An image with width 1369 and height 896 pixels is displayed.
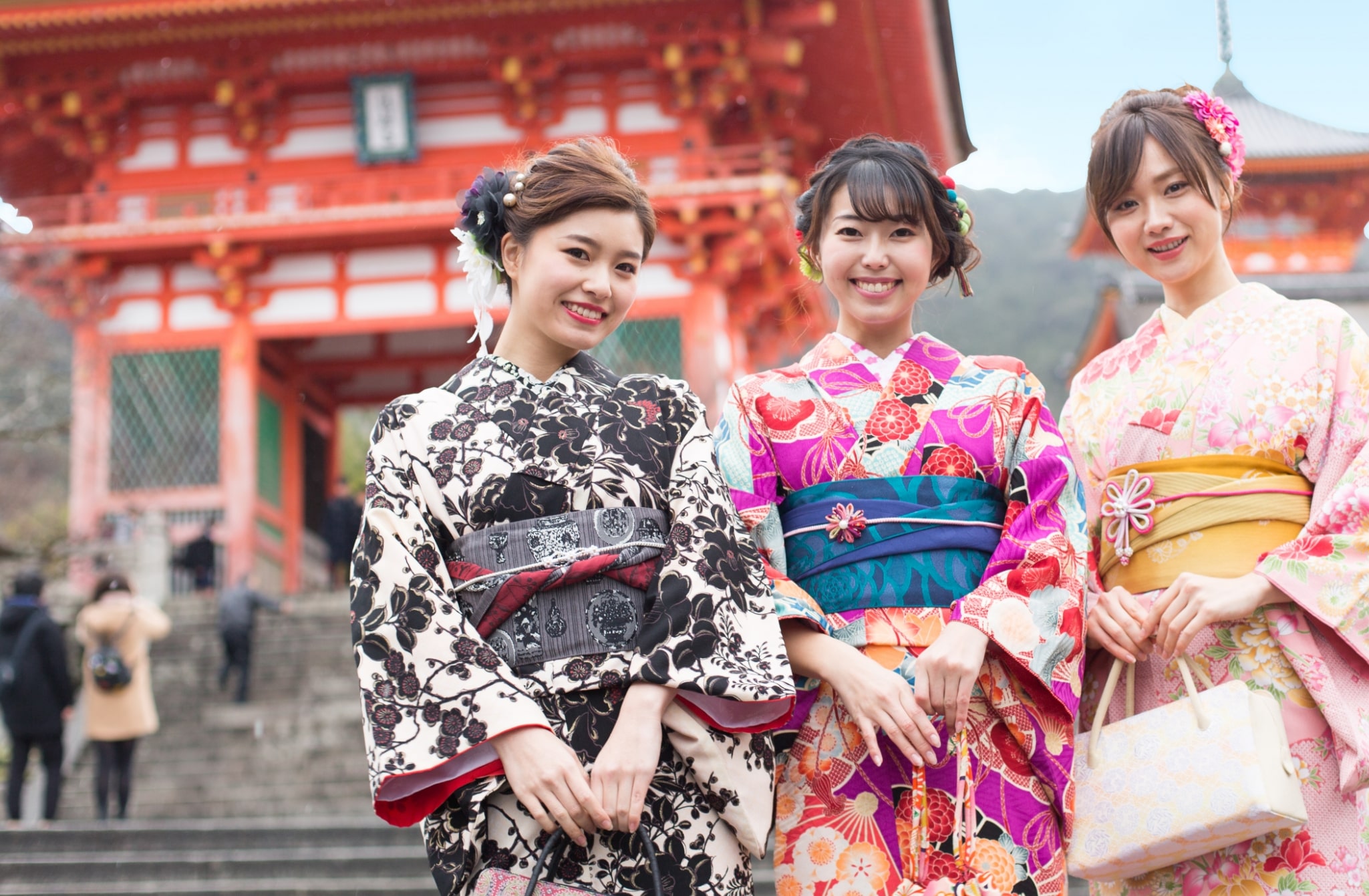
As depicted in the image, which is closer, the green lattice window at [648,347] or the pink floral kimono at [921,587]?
the pink floral kimono at [921,587]

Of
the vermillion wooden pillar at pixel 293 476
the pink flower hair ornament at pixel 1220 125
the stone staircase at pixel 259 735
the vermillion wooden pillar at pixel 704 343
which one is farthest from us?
the vermillion wooden pillar at pixel 293 476

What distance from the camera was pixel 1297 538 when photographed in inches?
85.5

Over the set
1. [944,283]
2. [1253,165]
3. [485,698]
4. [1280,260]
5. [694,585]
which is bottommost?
[485,698]

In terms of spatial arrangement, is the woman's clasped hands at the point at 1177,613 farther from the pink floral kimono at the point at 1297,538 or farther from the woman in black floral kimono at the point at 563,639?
the woman in black floral kimono at the point at 563,639

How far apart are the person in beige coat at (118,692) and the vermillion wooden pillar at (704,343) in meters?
5.09

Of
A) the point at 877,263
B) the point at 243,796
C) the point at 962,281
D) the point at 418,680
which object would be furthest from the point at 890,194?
the point at 243,796

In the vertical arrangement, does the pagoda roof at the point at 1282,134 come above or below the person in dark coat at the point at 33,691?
above

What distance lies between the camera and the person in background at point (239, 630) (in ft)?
27.0

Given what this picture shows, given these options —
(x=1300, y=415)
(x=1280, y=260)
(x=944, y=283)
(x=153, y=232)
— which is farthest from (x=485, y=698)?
(x=1280, y=260)

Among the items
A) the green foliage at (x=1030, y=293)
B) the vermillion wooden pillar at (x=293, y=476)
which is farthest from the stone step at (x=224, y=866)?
the green foliage at (x=1030, y=293)

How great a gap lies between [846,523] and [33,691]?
5.53m

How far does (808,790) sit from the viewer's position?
6.66 ft

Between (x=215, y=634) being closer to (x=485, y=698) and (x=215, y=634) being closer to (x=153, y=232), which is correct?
(x=153, y=232)

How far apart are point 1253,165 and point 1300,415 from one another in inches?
628
